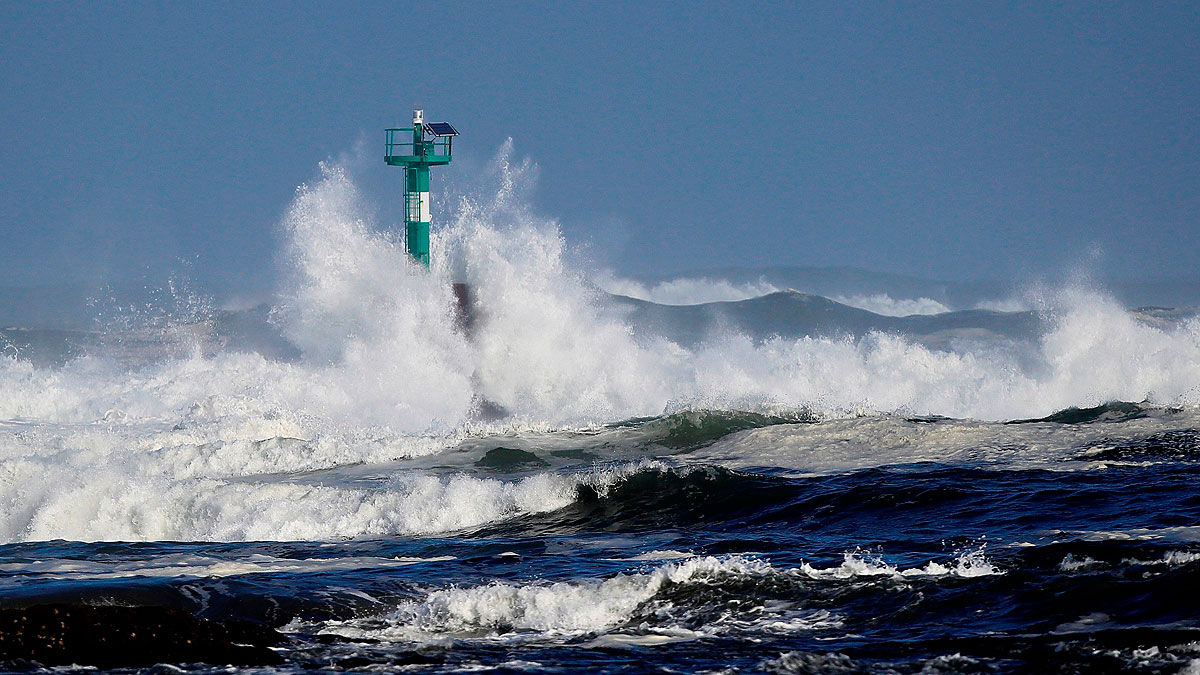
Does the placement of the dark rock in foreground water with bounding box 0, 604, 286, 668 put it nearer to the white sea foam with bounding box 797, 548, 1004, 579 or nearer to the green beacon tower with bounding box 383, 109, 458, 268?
the white sea foam with bounding box 797, 548, 1004, 579

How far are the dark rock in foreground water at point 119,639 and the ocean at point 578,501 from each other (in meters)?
0.02

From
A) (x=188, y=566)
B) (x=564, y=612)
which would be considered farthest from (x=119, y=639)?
(x=188, y=566)

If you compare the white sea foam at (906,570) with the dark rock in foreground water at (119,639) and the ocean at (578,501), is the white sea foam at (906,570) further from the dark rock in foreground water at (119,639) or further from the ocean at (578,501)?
the dark rock in foreground water at (119,639)

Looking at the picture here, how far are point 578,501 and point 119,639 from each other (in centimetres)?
733

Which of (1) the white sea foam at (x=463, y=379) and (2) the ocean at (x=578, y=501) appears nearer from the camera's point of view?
(2) the ocean at (x=578, y=501)

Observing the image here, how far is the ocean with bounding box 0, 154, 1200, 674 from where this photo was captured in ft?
25.1

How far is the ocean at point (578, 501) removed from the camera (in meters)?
7.65

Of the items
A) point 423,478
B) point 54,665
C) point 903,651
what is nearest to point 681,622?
point 903,651

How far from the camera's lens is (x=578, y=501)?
14.2m

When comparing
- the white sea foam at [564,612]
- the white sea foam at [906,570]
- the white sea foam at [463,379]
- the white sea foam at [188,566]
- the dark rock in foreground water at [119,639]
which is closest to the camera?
the dark rock in foreground water at [119,639]

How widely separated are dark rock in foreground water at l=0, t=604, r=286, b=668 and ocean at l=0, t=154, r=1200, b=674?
22 mm

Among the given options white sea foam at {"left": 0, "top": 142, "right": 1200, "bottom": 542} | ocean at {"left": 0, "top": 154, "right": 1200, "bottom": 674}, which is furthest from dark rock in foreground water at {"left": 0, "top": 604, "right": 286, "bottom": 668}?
white sea foam at {"left": 0, "top": 142, "right": 1200, "bottom": 542}

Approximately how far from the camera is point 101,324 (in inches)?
2441

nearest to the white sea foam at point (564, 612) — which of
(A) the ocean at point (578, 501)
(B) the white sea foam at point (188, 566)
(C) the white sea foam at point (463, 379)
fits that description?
(A) the ocean at point (578, 501)
